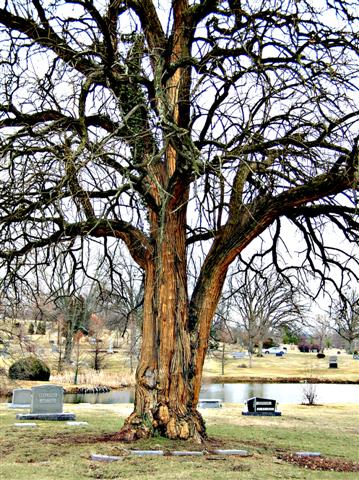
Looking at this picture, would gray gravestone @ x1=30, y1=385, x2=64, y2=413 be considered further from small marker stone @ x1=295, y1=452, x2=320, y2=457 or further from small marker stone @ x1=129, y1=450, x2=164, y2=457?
small marker stone @ x1=295, y1=452, x2=320, y2=457

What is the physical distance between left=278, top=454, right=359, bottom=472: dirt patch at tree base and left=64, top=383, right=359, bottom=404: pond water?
18.1m

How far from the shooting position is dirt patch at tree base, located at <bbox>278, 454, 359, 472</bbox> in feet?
29.8

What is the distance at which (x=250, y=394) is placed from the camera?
32438mm

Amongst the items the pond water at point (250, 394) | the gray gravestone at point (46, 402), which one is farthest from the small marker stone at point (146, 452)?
the pond water at point (250, 394)

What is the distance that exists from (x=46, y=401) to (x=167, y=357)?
7.60 meters

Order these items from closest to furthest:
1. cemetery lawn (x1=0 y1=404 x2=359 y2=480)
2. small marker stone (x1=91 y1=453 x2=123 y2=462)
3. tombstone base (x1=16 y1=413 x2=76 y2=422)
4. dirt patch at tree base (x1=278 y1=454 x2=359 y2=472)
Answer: cemetery lawn (x1=0 y1=404 x2=359 y2=480)
small marker stone (x1=91 y1=453 x2=123 y2=462)
dirt patch at tree base (x1=278 y1=454 x2=359 y2=472)
tombstone base (x1=16 y1=413 x2=76 y2=422)

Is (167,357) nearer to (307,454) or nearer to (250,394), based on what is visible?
(307,454)

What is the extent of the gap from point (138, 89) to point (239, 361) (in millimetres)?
49626

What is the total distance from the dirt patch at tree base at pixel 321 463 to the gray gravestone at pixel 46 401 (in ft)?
28.0

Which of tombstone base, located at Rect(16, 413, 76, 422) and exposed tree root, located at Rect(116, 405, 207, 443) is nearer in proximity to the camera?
exposed tree root, located at Rect(116, 405, 207, 443)

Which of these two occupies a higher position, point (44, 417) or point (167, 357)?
point (167, 357)

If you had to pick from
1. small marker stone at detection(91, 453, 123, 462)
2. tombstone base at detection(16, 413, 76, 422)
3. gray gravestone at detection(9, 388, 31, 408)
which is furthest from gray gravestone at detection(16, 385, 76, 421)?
small marker stone at detection(91, 453, 123, 462)

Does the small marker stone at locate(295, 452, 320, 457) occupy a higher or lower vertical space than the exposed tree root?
lower

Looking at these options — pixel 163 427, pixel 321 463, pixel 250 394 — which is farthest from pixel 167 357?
pixel 250 394
